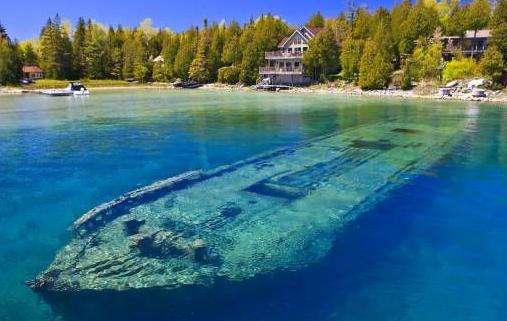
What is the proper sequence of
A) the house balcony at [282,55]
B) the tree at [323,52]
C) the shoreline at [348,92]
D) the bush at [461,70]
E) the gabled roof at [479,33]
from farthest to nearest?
the house balcony at [282,55], the tree at [323,52], the gabled roof at [479,33], the bush at [461,70], the shoreline at [348,92]

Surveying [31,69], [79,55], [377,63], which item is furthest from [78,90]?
[377,63]

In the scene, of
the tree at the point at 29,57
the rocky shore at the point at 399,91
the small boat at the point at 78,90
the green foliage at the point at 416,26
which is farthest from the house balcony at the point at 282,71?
the tree at the point at 29,57

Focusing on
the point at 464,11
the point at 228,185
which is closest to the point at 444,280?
the point at 228,185

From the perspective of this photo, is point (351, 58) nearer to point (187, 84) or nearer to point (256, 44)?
point (256, 44)

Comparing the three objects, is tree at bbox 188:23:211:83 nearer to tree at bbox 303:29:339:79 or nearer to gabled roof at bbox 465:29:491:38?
tree at bbox 303:29:339:79

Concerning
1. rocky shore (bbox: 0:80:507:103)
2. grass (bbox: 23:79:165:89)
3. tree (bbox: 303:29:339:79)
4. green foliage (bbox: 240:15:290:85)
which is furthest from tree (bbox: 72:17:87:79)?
tree (bbox: 303:29:339:79)

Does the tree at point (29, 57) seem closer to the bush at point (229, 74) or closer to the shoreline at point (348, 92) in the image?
the shoreline at point (348, 92)
